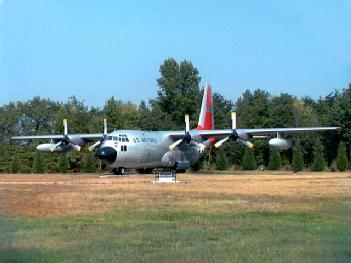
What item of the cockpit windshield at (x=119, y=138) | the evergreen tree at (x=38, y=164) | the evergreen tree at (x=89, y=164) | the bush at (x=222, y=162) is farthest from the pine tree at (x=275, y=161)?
the cockpit windshield at (x=119, y=138)

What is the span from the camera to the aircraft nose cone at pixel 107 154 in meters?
42.0

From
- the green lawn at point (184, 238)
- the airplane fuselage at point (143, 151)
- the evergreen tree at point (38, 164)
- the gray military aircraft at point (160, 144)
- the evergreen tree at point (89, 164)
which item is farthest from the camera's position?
the evergreen tree at point (38, 164)

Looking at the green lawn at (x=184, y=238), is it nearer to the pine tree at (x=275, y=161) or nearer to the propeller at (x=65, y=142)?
the propeller at (x=65, y=142)

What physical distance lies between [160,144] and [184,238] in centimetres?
3883

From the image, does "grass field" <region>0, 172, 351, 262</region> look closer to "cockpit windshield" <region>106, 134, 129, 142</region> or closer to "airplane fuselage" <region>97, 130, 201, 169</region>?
"airplane fuselage" <region>97, 130, 201, 169</region>

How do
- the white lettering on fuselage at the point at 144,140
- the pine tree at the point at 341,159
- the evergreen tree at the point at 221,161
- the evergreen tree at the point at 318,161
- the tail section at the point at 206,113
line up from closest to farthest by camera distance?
the white lettering on fuselage at the point at 144,140 < the pine tree at the point at 341,159 < the tail section at the point at 206,113 < the evergreen tree at the point at 318,161 < the evergreen tree at the point at 221,161

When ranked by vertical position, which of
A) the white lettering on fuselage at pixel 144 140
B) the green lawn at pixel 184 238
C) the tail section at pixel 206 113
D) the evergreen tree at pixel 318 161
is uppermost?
the tail section at pixel 206 113

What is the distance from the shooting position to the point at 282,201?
16.4 metres

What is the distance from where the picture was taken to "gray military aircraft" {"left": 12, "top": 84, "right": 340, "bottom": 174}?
1699 inches

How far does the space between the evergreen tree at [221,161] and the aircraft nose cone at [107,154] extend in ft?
79.3

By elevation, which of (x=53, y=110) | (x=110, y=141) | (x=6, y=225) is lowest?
(x=6, y=225)

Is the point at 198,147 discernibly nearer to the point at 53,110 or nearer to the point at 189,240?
the point at 53,110

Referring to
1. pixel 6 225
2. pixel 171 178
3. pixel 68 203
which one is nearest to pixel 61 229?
pixel 6 225

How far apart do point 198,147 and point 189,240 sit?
41.4 m
